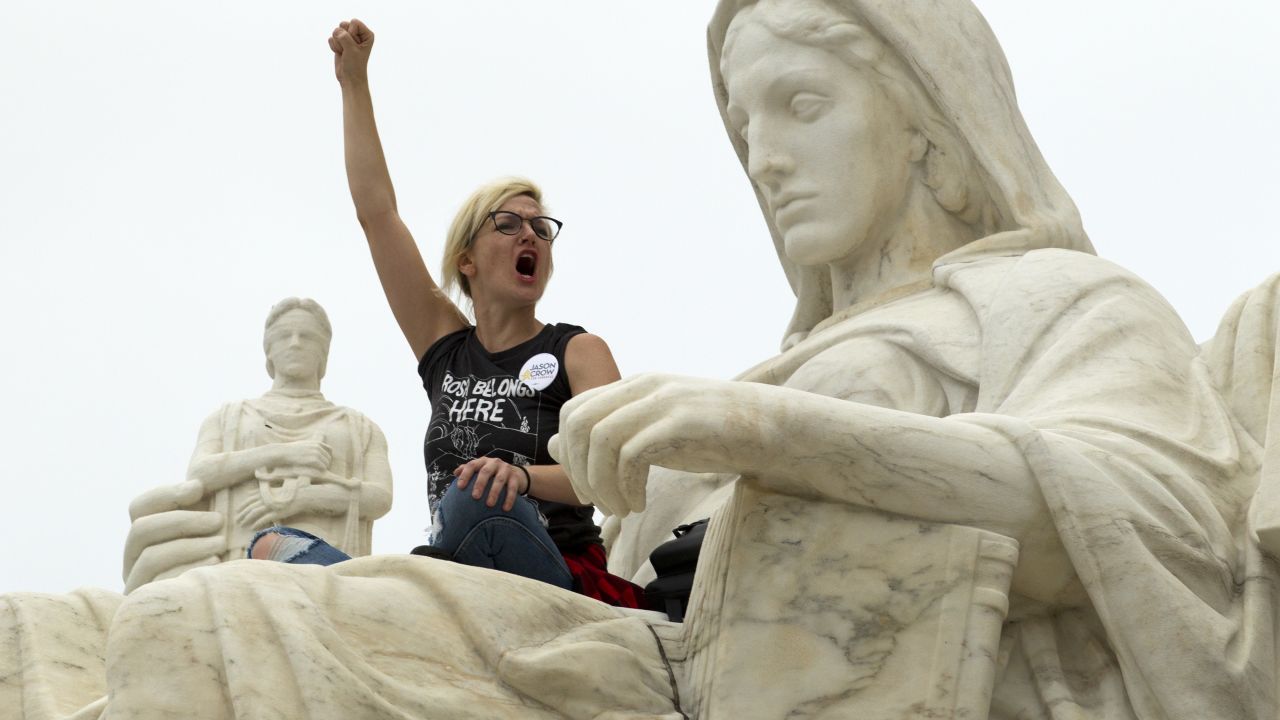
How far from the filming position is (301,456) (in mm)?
11984

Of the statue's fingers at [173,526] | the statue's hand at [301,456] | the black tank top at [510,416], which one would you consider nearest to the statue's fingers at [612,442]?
the black tank top at [510,416]

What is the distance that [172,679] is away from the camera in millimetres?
3680

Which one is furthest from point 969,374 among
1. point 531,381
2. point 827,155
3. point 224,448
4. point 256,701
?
point 224,448

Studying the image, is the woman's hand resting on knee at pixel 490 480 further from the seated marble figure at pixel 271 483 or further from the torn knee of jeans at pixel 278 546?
the seated marble figure at pixel 271 483

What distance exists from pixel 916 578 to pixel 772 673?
321 mm

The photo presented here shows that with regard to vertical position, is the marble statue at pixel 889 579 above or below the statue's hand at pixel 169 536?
above

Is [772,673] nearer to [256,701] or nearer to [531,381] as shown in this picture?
[256,701]

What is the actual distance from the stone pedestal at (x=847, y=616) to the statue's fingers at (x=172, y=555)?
7.67 m

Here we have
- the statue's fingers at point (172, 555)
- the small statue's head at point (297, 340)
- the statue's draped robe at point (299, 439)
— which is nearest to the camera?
the statue's fingers at point (172, 555)

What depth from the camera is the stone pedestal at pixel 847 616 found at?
4.04m

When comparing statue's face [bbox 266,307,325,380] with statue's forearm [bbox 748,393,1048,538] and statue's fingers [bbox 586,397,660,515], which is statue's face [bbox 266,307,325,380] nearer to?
statue's forearm [bbox 748,393,1048,538]

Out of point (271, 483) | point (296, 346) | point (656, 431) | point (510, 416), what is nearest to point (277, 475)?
point (271, 483)

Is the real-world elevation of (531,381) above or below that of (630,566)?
above

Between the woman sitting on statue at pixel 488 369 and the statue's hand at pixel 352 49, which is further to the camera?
the statue's hand at pixel 352 49
